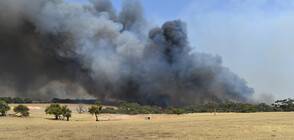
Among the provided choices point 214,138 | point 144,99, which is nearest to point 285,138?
point 214,138

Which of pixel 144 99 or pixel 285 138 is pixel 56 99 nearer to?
pixel 144 99

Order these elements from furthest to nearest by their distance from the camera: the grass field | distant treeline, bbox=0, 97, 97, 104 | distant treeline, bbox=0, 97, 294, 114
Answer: distant treeline, bbox=0, 97, 97, 104 < distant treeline, bbox=0, 97, 294, 114 < the grass field

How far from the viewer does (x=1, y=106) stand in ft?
127

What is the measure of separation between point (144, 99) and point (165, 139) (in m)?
71.1

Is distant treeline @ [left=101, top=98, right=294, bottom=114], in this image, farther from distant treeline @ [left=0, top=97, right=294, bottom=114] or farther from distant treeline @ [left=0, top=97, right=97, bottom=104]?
distant treeline @ [left=0, top=97, right=97, bottom=104]

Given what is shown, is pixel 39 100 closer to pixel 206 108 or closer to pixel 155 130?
pixel 206 108

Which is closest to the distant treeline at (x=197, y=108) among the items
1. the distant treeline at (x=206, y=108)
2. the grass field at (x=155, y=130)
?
the distant treeline at (x=206, y=108)

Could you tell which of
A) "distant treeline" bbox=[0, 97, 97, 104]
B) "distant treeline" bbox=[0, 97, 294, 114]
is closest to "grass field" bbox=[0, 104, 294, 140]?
"distant treeline" bbox=[0, 97, 294, 114]

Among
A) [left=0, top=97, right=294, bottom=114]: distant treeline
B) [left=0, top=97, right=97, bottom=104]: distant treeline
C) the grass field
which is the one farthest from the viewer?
[left=0, top=97, right=97, bottom=104]: distant treeline

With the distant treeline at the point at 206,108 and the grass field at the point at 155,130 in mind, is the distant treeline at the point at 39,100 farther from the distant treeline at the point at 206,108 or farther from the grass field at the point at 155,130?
the grass field at the point at 155,130

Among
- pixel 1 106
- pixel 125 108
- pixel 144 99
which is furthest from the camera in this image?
pixel 144 99

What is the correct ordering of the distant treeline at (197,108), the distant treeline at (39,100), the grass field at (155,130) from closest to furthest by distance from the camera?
the grass field at (155,130) → the distant treeline at (197,108) → the distant treeline at (39,100)

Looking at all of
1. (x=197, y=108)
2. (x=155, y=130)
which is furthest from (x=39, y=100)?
(x=155, y=130)

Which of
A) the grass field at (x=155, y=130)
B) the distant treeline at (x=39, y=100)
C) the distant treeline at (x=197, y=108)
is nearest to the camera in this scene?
the grass field at (x=155, y=130)
